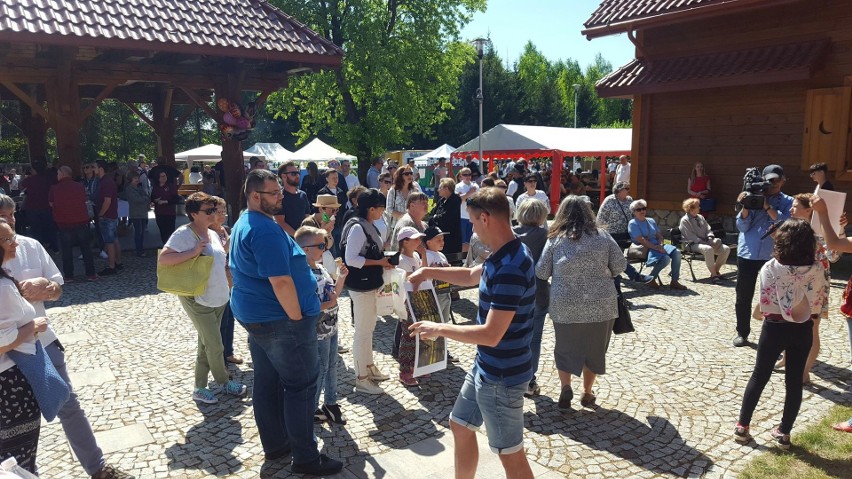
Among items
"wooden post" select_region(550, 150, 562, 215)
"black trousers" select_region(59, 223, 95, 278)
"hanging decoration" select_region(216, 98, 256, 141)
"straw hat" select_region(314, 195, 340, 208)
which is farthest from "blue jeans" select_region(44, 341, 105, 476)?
"wooden post" select_region(550, 150, 562, 215)

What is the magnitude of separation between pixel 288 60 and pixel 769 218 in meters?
8.19

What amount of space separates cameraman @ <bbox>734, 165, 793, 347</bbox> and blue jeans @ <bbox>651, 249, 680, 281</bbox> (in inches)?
104

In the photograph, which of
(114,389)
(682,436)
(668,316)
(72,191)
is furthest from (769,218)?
(72,191)

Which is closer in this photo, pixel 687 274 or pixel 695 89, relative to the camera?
pixel 687 274

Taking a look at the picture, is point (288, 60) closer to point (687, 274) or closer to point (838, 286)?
point (687, 274)

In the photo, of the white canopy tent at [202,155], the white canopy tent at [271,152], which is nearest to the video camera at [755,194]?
the white canopy tent at [202,155]

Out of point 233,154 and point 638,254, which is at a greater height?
point 233,154

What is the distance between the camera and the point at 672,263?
28.5ft

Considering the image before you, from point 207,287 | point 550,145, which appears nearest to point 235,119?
point 207,287

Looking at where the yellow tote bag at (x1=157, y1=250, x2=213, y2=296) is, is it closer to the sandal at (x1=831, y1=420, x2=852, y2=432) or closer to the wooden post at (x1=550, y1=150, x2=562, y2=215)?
the sandal at (x1=831, y1=420, x2=852, y2=432)

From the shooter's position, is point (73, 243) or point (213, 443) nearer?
point (213, 443)

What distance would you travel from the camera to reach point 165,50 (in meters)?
9.41

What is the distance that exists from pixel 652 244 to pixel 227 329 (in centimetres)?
610

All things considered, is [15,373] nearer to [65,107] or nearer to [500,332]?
[500,332]
